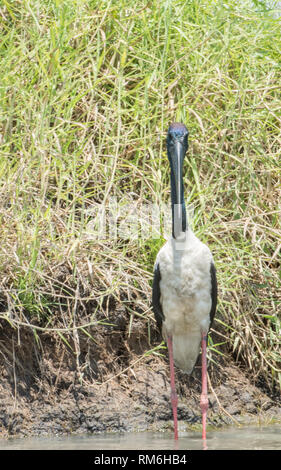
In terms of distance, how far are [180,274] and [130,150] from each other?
3.33 ft

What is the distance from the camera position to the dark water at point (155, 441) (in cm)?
425

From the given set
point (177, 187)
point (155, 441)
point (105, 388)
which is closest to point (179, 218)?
point (177, 187)

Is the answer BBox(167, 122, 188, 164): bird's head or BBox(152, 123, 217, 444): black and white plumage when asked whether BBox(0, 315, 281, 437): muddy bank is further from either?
BBox(167, 122, 188, 164): bird's head

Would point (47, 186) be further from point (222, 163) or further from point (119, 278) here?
point (222, 163)

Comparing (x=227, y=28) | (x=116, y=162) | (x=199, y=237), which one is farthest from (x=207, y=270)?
(x=227, y=28)

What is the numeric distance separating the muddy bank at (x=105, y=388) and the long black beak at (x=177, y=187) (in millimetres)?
626

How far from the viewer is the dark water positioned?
4254 mm

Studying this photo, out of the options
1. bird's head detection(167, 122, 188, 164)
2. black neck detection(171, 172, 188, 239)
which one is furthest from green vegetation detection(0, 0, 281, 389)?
bird's head detection(167, 122, 188, 164)

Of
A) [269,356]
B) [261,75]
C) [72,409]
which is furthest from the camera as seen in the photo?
[261,75]

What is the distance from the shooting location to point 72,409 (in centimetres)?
465

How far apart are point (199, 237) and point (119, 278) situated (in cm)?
58

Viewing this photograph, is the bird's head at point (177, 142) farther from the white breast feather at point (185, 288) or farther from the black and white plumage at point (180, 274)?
the white breast feather at point (185, 288)

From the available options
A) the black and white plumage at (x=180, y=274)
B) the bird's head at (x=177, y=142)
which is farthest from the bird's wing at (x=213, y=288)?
the bird's head at (x=177, y=142)

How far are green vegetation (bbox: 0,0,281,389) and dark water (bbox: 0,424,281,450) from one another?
50 centimetres
